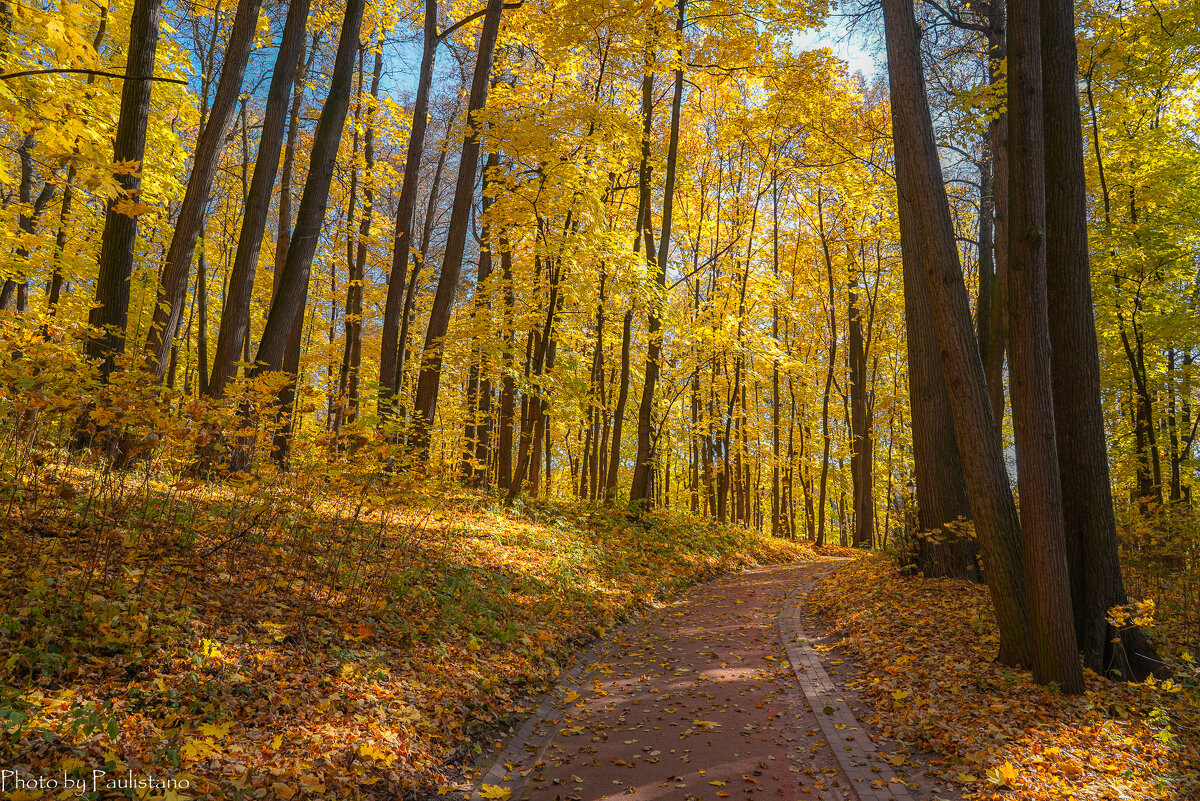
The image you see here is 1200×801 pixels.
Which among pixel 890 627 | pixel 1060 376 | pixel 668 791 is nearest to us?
pixel 668 791

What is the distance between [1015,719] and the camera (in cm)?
483

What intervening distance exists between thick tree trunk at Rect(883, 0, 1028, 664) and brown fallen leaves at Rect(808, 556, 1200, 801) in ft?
A: 2.08

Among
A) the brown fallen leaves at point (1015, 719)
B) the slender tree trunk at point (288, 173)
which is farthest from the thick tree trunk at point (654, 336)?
the slender tree trunk at point (288, 173)

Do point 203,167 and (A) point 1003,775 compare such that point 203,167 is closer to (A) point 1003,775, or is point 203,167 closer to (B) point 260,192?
(B) point 260,192

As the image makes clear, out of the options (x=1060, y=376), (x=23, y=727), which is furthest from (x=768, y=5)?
(x=23, y=727)

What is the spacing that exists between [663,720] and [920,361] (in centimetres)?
613

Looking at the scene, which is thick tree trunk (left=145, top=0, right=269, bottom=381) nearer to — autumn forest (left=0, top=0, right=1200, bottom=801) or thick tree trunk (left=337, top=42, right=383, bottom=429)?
autumn forest (left=0, top=0, right=1200, bottom=801)

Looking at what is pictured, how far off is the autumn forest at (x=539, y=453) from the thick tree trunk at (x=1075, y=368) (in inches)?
1.6

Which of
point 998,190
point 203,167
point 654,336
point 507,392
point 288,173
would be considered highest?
point 288,173

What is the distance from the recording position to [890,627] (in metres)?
7.59

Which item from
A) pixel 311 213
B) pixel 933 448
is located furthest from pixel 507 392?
pixel 933 448

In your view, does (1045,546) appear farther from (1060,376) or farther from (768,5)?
(768,5)

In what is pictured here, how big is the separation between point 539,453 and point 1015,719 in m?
14.4

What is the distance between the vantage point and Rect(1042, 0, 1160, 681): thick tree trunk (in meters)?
5.71
